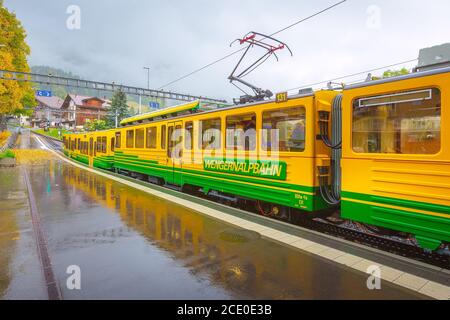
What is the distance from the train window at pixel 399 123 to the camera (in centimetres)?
427

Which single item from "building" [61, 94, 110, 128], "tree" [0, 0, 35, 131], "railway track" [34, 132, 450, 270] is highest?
"building" [61, 94, 110, 128]

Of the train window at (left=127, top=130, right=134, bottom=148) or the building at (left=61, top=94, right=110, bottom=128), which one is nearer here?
the train window at (left=127, top=130, right=134, bottom=148)

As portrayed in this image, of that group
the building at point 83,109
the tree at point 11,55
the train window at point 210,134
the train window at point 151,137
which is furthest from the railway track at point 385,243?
the building at point 83,109

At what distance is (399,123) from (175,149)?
777cm

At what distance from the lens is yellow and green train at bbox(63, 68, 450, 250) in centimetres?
425

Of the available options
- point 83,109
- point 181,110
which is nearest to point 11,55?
point 181,110

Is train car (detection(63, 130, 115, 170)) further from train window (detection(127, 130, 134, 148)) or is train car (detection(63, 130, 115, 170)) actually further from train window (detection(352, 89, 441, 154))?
train window (detection(352, 89, 441, 154))

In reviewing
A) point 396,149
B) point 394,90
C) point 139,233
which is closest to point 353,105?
point 394,90

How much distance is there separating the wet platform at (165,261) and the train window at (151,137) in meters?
5.33

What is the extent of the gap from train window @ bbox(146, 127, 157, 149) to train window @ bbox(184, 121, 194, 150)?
2754 millimetres

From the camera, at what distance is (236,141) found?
25.4 feet

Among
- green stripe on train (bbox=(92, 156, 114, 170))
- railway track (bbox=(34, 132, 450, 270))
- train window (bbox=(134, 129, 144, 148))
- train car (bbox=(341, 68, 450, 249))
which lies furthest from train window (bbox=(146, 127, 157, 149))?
train car (bbox=(341, 68, 450, 249))

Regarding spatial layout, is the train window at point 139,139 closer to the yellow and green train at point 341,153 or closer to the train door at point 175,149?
the train door at point 175,149

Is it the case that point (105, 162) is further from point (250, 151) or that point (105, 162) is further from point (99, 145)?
point (250, 151)
